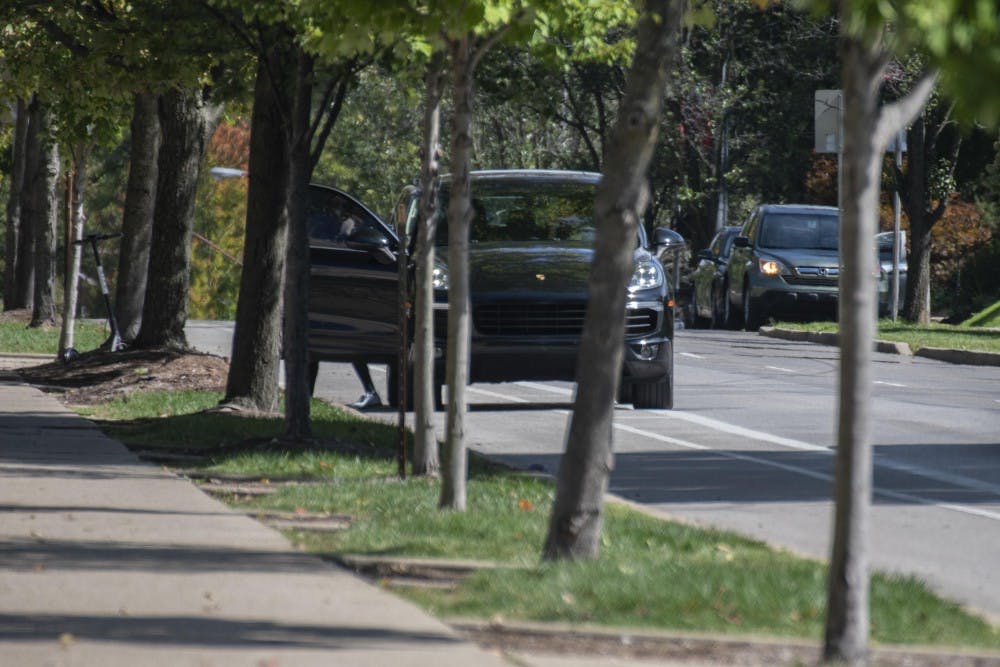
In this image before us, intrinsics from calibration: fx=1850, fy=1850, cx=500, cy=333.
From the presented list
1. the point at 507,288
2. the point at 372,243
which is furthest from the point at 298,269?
the point at 507,288

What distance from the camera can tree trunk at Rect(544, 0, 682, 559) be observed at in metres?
7.37

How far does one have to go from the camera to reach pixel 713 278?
3356 cm

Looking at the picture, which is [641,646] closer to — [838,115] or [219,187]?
[838,115]

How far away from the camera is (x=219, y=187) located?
61.8m

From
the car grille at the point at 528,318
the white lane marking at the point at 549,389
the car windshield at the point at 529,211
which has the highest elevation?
the car windshield at the point at 529,211

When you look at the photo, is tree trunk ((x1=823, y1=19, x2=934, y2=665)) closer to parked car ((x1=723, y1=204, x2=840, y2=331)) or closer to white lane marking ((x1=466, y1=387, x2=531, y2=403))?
white lane marking ((x1=466, y1=387, x2=531, y2=403))

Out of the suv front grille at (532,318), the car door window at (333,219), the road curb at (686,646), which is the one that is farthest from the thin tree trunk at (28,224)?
the road curb at (686,646)

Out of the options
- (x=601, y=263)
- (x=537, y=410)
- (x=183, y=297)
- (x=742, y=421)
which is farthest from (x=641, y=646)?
(x=183, y=297)

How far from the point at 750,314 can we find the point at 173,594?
25.0m

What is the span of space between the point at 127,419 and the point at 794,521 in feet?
24.2

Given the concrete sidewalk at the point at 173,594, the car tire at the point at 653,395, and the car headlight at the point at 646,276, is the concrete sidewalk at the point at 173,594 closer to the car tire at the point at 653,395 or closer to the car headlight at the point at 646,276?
the car headlight at the point at 646,276

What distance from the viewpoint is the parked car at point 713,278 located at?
33.0 metres

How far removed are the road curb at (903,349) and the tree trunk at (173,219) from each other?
1017cm

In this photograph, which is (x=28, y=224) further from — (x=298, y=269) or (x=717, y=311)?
(x=298, y=269)
